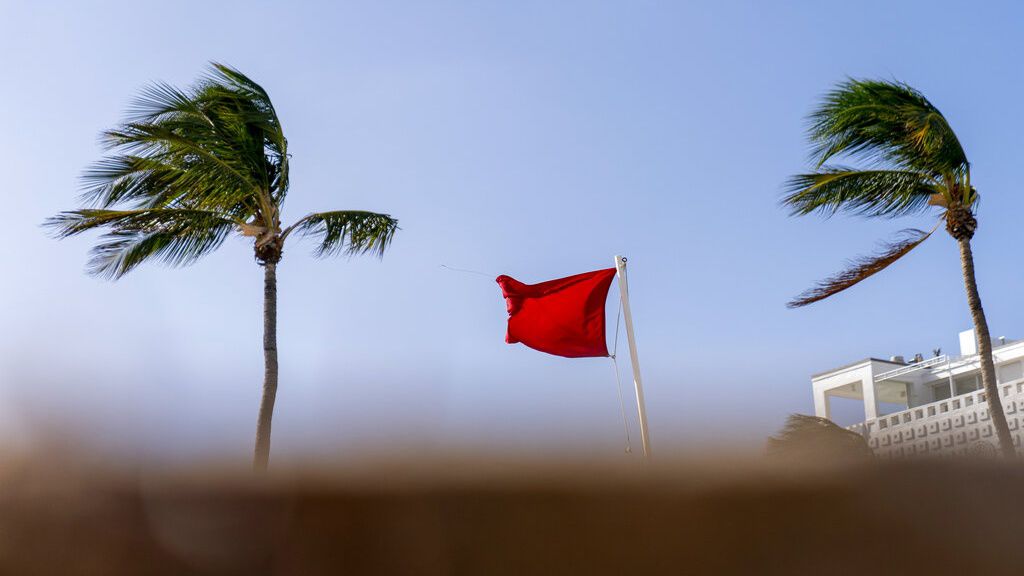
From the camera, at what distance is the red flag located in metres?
8.62

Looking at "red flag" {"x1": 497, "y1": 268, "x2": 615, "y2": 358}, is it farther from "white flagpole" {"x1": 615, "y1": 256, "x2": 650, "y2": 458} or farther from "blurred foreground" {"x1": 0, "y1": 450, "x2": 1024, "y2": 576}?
"blurred foreground" {"x1": 0, "y1": 450, "x2": 1024, "y2": 576}

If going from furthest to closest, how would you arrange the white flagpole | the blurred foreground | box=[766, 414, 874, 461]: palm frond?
1. the white flagpole
2. box=[766, 414, 874, 461]: palm frond
3. the blurred foreground

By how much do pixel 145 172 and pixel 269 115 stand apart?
1.66 meters

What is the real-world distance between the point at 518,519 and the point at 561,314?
7530mm

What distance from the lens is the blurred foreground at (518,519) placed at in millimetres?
1200

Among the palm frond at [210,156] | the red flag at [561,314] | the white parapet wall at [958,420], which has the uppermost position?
the palm frond at [210,156]

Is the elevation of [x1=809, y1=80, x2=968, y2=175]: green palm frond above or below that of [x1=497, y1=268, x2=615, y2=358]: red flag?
above

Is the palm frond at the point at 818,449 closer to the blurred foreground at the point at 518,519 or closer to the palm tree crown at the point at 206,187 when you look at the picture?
the blurred foreground at the point at 518,519

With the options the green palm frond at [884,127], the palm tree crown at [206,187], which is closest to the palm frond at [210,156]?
the palm tree crown at [206,187]

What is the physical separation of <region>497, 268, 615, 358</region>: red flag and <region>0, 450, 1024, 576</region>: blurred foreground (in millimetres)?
7126

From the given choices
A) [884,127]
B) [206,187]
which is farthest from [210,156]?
[884,127]

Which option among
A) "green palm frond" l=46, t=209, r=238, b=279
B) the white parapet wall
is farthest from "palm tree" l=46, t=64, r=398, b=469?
the white parapet wall

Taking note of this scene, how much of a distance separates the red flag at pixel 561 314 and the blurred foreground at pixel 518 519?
7.13 meters

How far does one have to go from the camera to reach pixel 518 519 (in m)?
1.26
